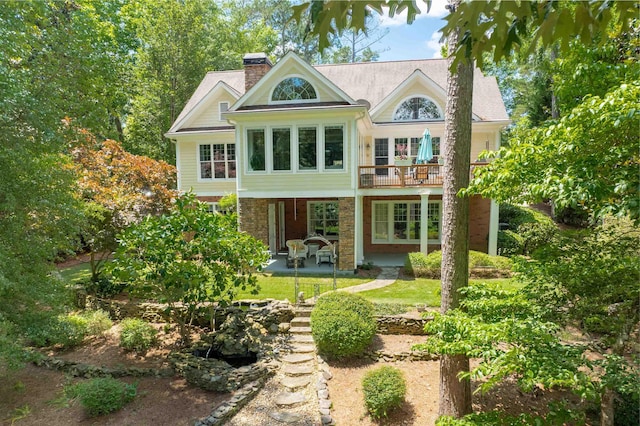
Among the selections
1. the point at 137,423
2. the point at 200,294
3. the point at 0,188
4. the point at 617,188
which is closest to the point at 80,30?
the point at 0,188

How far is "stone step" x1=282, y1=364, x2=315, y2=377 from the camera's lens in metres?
7.37

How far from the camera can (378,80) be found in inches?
766

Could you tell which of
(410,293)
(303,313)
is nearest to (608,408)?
(303,313)

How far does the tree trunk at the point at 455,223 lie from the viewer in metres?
5.35

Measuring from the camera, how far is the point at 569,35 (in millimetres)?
2383

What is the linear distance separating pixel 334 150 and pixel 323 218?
16.6 ft

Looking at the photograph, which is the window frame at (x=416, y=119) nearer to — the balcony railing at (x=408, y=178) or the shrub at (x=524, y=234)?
the balcony railing at (x=408, y=178)

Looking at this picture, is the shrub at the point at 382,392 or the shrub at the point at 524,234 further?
the shrub at the point at 524,234

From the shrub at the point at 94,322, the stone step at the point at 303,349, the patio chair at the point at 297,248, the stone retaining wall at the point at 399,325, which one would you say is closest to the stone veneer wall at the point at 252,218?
the patio chair at the point at 297,248

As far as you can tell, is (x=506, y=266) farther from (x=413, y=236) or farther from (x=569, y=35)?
(x=569, y=35)

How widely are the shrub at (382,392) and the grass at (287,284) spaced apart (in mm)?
4760

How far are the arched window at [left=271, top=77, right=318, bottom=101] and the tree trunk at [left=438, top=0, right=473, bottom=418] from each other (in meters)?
9.21

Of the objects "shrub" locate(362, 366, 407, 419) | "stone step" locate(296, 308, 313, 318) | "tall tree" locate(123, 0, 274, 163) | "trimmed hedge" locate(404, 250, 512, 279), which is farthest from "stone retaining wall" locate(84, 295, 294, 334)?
"tall tree" locate(123, 0, 274, 163)

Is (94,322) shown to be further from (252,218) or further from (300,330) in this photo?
(252,218)
